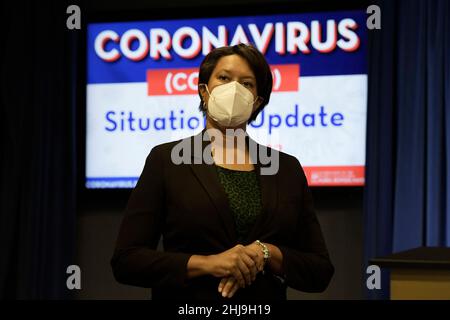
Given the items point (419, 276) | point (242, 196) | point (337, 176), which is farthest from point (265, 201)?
point (337, 176)

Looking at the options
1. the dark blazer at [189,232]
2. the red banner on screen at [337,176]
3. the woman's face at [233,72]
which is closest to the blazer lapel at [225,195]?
the dark blazer at [189,232]

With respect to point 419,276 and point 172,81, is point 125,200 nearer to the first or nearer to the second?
point 172,81

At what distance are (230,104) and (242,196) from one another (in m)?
0.21

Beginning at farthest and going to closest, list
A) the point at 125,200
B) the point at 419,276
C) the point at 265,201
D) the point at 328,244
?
the point at 125,200 → the point at 328,244 → the point at 419,276 → the point at 265,201

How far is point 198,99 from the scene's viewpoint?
3748 mm

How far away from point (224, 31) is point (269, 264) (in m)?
2.47

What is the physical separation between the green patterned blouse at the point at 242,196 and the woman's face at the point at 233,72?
0.20 m

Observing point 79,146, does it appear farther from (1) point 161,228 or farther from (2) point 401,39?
(1) point 161,228

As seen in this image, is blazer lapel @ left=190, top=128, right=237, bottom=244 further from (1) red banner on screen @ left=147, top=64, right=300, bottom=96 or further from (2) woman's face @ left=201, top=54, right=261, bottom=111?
Result: (1) red banner on screen @ left=147, top=64, right=300, bottom=96

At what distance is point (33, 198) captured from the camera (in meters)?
3.85

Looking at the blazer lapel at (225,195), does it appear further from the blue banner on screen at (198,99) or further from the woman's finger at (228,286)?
the blue banner on screen at (198,99)

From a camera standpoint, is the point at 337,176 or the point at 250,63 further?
the point at 337,176

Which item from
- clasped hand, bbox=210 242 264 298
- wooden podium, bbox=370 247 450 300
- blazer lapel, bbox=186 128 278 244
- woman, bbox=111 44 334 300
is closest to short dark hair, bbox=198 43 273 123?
woman, bbox=111 44 334 300

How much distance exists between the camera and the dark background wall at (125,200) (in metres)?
3.67
